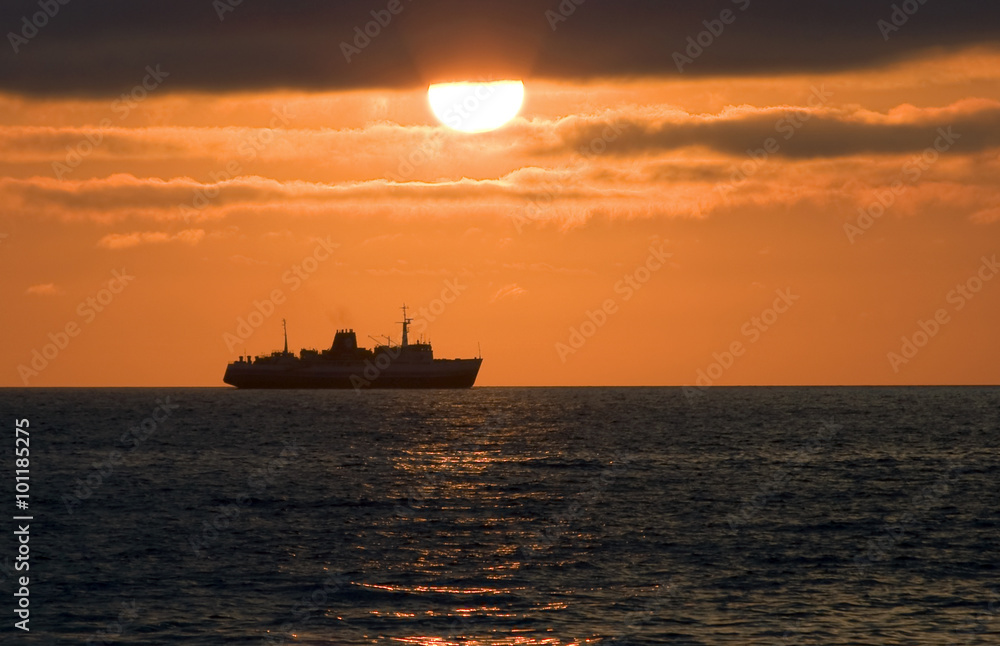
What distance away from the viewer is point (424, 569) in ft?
124

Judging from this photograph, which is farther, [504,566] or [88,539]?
[88,539]

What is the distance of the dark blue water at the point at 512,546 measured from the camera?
30219 millimetres

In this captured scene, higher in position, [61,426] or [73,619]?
[61,426]

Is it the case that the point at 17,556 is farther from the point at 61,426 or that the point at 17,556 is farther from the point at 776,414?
the point at 776,414

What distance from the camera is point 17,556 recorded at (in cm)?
3925

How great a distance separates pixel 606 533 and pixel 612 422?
88.2 metres

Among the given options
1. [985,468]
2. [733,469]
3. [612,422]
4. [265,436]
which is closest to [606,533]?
[733,469]

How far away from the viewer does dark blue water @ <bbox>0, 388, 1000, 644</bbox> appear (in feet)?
99.1

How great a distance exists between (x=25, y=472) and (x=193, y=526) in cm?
2750

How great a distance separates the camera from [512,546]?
42.3 meters

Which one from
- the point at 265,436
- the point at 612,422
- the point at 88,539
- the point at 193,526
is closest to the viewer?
the point at 88,539

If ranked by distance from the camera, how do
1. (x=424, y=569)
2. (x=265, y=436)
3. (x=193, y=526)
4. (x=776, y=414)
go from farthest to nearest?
1. (x=776, y=414)
2. (x=265, y=436)
3. (x=193, y=526)
4. (x=424, y=569)

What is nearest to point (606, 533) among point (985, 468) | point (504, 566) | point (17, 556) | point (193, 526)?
point (504, 566)

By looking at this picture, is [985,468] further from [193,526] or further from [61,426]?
[61,426]
